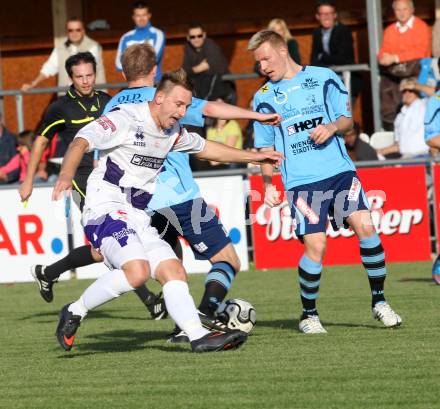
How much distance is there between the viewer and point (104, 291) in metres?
7.52

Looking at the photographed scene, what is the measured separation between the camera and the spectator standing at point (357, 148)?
15.7 meters

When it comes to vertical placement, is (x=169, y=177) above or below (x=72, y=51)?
below

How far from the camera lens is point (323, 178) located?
8617 millimetres

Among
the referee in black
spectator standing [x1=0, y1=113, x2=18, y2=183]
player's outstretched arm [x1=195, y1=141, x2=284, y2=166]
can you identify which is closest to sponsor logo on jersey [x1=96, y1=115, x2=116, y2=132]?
player's outstretched arm [x1=195, y1=141, x2=284, y2=166]

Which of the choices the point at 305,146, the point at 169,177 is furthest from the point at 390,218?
the point at 169,177

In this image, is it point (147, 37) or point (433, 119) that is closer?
point (433, 119)

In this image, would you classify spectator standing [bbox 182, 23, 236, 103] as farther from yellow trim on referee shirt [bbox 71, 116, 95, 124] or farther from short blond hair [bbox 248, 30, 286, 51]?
short blond hair [bbox 248, 30, 286, 51]

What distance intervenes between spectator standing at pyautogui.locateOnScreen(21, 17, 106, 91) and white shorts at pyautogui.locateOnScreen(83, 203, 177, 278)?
9.81m

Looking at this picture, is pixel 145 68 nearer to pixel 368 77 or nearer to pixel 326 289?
pixel 326 289

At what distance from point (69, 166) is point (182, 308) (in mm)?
1110

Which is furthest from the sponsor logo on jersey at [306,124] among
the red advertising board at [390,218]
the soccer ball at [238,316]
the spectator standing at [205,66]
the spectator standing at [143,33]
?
the spectator standing at [143,33]

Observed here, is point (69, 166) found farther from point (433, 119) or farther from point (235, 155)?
point (433, 119)

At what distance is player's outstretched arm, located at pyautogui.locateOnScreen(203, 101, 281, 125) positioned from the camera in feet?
25.3

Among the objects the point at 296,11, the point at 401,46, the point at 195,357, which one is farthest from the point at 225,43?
the point at 195,357
